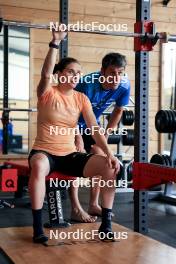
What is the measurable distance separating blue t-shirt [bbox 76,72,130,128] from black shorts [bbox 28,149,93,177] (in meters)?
0.56

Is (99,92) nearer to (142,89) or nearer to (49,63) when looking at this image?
(142,89)

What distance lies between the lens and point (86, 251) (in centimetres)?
224

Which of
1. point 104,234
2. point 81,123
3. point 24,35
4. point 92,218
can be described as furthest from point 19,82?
point 104,234

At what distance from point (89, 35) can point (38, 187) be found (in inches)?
152

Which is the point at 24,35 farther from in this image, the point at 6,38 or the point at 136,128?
the point at 136,128

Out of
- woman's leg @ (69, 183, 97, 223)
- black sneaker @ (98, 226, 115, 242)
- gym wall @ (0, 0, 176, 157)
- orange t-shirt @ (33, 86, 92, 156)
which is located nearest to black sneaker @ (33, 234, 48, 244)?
black sneaker @ (98, 226, 115, 242)

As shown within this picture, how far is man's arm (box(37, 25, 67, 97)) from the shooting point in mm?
2260

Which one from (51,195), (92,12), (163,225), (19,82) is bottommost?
(163,225)

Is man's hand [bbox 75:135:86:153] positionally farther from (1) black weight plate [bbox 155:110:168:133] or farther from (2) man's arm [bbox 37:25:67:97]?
(1) black weight plate [bbox 155:110:168:133]

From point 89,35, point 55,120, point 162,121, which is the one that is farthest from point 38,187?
point 89,35

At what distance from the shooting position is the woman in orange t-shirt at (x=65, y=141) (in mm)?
2381

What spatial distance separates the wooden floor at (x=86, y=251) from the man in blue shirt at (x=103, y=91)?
1.99 feet

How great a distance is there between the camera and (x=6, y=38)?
5.15 metres

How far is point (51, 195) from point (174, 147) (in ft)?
6.61
